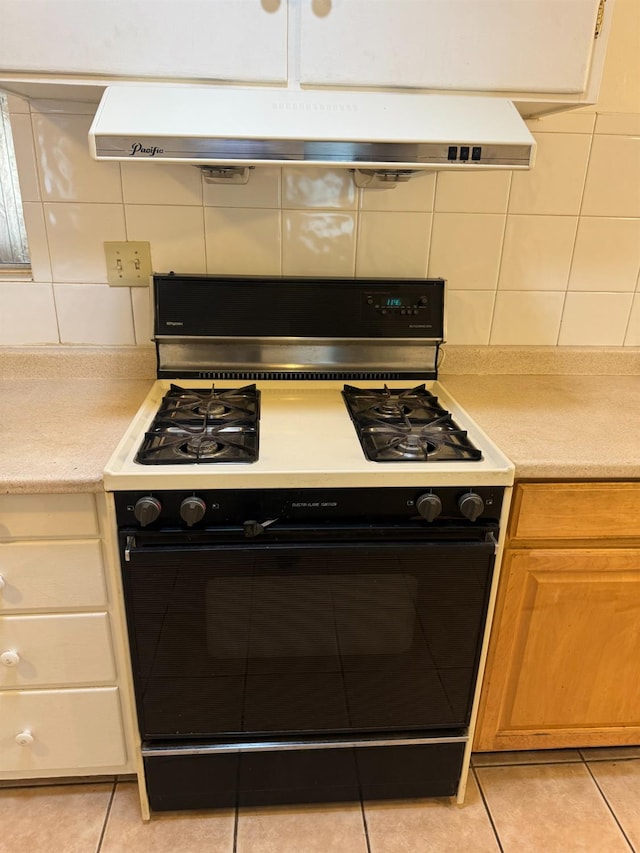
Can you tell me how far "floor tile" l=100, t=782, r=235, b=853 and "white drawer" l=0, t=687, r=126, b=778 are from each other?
138 millimetres

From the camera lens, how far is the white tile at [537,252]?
164 cm

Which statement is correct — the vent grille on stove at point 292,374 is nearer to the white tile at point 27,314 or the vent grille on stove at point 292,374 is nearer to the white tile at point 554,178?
the white tile at point 27,314

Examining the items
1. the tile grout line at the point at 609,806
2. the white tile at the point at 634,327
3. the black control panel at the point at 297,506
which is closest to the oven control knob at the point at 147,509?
the black control panel at the point at 297,506

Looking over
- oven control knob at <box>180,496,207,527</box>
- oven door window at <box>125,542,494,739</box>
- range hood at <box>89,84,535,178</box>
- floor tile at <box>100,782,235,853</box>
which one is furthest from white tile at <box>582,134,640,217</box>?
floor tile at <box>100,782,235,853</box>

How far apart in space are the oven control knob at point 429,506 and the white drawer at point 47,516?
2.10 feet

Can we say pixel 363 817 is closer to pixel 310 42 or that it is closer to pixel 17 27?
pixel 310 42

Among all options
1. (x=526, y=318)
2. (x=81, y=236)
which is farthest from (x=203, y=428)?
(x=526, y=318)

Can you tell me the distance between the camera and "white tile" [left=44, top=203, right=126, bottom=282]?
1.53 meters

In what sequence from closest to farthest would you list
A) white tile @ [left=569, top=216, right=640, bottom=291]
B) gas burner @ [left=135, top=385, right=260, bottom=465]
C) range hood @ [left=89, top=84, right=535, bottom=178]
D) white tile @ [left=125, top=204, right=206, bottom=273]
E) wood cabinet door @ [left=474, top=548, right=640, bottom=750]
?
range hood @ [left=89, top=84, right=535, bottom=178] → gas burner @ [left=135, top=385, right=260, bottom=465] → wood cabinet door @ [left=474, top=548, right=640, bottom=750] → white tile @ [left=125, top=204, right=206, bottom=273] → white tile @ [left=569, top=216, right=640, bottom=291]

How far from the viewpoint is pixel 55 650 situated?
4.17ft

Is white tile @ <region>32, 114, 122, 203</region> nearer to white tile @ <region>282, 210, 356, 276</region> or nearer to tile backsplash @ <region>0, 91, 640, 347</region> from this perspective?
tile backsplash @ <region>0, 91, 640, 347</region>

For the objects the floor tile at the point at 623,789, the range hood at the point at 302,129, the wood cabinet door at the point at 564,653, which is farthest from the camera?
the floor tile at the point at 623,789

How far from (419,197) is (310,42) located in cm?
57

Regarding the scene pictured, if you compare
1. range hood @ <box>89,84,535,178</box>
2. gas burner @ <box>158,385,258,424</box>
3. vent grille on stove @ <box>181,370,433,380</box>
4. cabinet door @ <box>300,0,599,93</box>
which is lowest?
gas burner @ <box>158,385,258,424</box>
